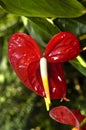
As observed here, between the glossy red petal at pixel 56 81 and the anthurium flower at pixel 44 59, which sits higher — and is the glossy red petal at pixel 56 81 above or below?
below

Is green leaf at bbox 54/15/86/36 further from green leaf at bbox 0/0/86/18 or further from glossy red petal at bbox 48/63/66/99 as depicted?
glossy red petal at bbox 48/63/66/99

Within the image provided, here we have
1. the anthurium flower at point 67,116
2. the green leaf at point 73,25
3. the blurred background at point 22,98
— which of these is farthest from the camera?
the blurred background at point 22,98

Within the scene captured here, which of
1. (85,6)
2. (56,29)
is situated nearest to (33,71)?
(56,29)

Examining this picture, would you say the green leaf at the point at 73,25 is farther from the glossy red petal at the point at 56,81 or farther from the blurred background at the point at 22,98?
the blurred background at the point at 22,98

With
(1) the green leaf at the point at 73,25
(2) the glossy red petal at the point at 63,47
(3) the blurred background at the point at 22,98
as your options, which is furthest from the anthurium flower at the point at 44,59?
(3) the blurred background at the point at 22,98

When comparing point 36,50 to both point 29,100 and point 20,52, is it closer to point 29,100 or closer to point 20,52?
point 20,52

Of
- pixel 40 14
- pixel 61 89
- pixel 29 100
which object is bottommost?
pixel 29 100

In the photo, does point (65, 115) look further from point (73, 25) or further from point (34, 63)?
point (73, 25)

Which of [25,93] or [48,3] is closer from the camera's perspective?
[48,3]

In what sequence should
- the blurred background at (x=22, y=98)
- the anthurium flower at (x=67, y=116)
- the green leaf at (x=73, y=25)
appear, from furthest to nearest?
the blurred background at (x=22, y=98) → the green leaf at (x=73, y=25) → the anthurium flower at (x=67, y=116)
